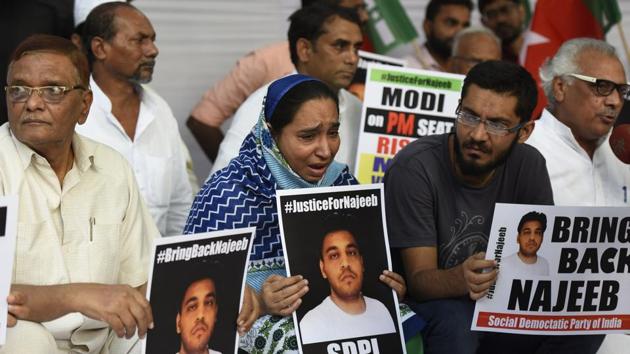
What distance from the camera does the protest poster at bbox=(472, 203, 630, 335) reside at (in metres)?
4.43

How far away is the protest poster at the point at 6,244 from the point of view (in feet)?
11.5

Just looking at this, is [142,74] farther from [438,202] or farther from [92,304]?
[92,304]

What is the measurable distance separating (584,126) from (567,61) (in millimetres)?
314


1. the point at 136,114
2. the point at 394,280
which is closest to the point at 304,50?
the point at 136,114

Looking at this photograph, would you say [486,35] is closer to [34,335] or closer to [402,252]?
[402,252]

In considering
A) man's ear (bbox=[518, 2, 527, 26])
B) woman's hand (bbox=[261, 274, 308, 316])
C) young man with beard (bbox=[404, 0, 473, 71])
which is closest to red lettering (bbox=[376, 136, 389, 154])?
woman's hand (bbox=[261, 274, 308, 316])

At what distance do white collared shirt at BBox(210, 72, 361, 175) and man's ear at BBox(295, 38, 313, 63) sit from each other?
322mm

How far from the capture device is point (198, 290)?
384 cm

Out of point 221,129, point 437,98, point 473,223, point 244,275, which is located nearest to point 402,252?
point 473,223

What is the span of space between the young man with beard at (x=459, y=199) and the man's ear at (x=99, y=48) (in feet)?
5.97

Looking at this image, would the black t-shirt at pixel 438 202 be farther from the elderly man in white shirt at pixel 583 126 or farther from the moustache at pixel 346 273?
the elderly man in white shirt at pixel 583 126

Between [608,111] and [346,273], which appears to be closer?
[346,273]

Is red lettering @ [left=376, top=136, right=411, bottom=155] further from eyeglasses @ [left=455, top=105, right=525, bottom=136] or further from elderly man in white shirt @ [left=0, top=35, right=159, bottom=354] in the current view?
elderly man in white shirt @ [left=0, top=35, right=159, bottom=354]

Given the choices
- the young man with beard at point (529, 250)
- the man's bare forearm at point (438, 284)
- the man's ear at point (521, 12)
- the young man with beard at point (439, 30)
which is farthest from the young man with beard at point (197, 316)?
the man's ear at point (521, 12)
